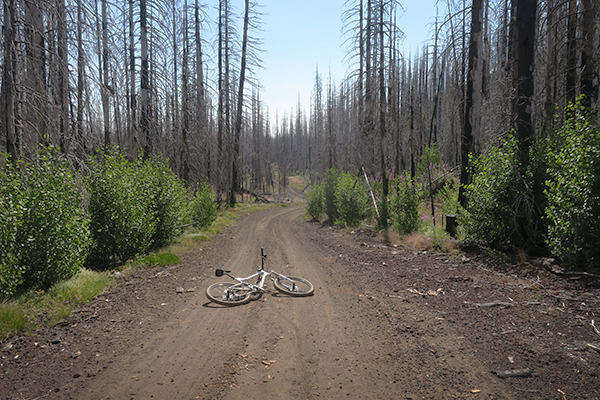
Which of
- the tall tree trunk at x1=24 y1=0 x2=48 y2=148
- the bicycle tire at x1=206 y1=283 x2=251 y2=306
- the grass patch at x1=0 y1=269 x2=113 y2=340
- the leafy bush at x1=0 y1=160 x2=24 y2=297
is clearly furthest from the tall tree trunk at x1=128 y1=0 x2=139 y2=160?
the bicycle tire at x1=206 y1=283 x2=251 y2=306

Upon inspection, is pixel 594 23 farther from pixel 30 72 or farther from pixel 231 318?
pixel 30 72

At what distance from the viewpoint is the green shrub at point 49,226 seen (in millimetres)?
5559

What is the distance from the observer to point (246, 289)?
21.2 ft

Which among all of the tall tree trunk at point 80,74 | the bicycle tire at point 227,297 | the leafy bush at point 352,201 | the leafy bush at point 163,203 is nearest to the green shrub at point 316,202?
the leafy bush at point 352,201

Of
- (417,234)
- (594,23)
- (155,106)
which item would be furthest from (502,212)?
(155,106)

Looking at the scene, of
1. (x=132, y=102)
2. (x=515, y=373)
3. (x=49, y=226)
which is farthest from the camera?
(x=132, y=102)

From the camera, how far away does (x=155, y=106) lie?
1567 centimetres

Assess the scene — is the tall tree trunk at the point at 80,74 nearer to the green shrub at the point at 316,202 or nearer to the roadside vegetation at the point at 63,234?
the roadside vegetation at the point at 63,234

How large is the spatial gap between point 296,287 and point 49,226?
455 cm

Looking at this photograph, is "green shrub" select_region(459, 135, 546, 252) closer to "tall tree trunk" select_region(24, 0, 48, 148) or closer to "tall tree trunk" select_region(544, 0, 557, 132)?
"tall tree trunk" select_region(544, 0, 557, 132)

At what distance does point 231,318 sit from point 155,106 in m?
13.3

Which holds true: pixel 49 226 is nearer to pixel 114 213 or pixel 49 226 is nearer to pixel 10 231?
pixel 10 231

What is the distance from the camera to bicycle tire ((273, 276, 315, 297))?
21.3ft

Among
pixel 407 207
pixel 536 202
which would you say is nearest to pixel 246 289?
pixel 536 202
